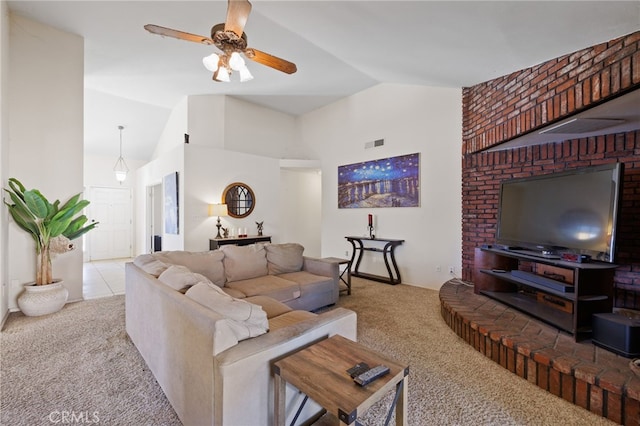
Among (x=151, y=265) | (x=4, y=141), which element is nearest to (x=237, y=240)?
(x=151, y=265)

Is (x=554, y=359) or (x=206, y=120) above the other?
(x=206, y=120)

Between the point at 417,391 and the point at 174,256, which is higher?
the point at 174,256

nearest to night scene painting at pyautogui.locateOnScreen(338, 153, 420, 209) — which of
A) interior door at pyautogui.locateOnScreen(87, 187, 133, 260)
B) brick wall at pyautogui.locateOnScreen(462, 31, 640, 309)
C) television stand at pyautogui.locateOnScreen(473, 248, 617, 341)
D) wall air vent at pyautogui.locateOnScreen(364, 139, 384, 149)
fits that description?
wall air vent at pyautogui.locateOnScreen(364, 139, 384, 149)

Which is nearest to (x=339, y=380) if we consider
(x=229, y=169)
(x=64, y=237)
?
(x=64, y=237)

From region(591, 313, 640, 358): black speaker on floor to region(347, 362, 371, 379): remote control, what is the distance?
6.61ft

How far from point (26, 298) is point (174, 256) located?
1955 millimetres

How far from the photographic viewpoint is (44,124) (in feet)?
11.6

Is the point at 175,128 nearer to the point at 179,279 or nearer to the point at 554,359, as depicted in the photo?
the point at 179,279

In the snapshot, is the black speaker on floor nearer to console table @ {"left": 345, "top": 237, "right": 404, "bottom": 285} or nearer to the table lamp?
console table @ {"left": 345, "top": 237, "right": 404, "bottom": 285}

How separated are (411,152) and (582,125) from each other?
2.40 meters

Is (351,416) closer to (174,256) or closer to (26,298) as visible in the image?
(174,256)

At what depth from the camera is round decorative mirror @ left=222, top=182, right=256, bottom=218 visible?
553 centimetres

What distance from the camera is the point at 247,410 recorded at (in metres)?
1.25

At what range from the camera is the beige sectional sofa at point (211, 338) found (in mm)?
1220
